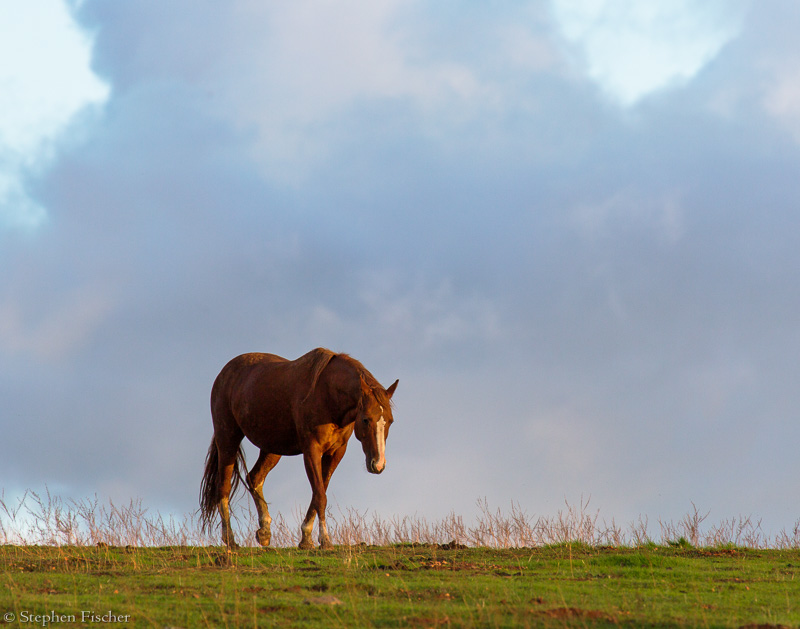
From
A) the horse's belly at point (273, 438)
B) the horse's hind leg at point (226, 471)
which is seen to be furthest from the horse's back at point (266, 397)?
the horse's hind leg at point (226, 471)

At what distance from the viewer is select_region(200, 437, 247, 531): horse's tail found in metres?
14.7

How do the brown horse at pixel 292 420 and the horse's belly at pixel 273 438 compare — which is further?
the horse's belly at pixel 273 438

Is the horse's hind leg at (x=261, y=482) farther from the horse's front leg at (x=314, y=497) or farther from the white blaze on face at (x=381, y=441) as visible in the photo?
the white blaze on face at (x=381, y=441)

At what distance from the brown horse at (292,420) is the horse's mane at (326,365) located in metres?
0.01

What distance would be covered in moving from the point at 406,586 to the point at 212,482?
699cm

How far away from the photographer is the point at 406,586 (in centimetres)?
882

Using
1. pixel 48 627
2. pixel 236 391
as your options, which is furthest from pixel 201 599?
pixel 236 391

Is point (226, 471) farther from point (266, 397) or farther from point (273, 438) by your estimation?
point (266, 397)

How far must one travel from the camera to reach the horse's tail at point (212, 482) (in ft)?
48.3

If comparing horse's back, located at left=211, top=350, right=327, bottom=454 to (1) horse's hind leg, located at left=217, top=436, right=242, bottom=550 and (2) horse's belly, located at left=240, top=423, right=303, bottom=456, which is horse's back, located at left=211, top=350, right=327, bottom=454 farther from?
(1) horse's hind leg, located at left=217, top=436, right=242, bottom=550

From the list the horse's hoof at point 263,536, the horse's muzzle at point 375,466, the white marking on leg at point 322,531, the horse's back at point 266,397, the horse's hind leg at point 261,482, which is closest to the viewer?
the horse's muzzle at point 375,466

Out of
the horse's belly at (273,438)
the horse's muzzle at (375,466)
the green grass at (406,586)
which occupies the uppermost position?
the horse's belly at (273,438)

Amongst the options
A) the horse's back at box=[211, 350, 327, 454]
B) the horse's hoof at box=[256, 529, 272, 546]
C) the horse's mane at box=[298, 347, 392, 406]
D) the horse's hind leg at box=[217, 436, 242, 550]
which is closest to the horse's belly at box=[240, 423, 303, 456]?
the horse's back at box=[211, 350, 327, 454]

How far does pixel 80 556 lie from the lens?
12.1 meters
